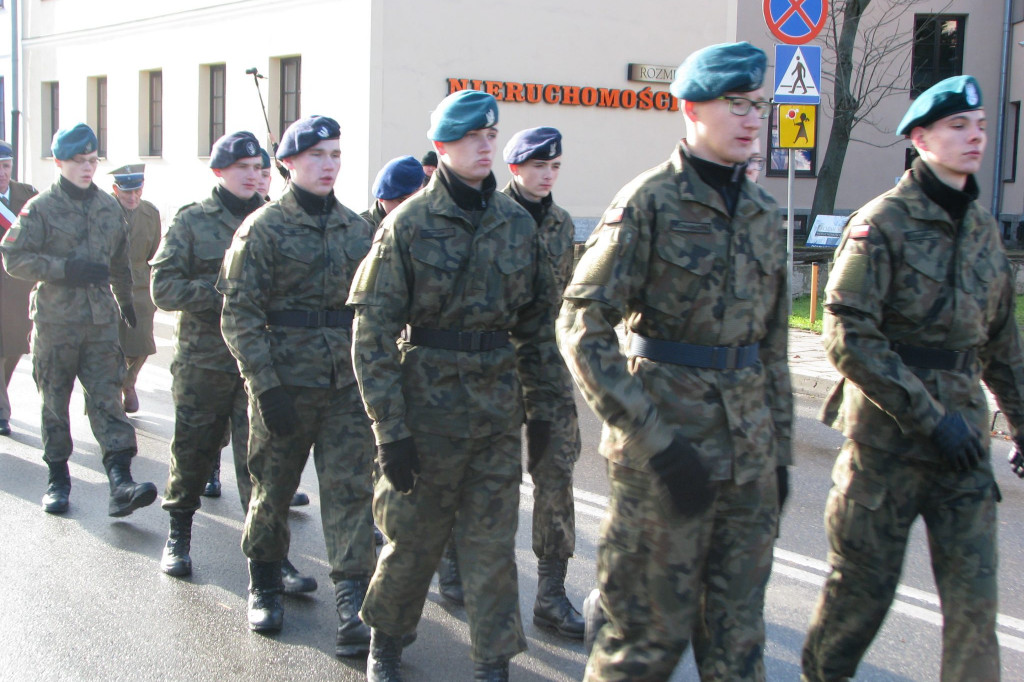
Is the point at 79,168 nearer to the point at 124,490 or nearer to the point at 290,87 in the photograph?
the point at 124,490

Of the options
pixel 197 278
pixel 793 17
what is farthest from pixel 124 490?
pixel 793 17

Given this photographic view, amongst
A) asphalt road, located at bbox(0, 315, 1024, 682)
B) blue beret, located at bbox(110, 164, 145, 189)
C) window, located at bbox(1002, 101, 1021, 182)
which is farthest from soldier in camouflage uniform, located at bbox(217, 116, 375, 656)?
window, located at bbox(1002, 101, 1021, 182)

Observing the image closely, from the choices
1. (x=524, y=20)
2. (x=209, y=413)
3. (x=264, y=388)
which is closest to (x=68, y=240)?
(x=209, y=413)

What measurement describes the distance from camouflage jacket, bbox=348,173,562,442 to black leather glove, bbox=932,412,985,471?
136cm

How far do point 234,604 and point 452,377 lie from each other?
1.87 m

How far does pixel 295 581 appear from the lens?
514 cm

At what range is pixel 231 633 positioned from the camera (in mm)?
4652

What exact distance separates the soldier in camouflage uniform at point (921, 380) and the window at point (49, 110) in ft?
90.3

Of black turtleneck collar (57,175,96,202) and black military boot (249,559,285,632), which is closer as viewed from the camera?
black military boot (249,559,285,632)

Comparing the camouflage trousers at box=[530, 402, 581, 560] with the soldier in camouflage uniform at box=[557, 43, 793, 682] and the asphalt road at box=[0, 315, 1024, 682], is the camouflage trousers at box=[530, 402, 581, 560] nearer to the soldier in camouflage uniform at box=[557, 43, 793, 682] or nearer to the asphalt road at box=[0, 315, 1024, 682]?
the asphalt road at box=[0, 315, 1024, 682]

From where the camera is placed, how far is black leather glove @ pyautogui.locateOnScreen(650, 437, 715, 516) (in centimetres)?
296

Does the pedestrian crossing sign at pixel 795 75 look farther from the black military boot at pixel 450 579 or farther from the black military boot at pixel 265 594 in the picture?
the black military boot at pixel 265 594

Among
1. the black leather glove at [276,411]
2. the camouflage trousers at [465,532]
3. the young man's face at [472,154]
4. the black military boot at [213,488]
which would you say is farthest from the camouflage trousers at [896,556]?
the black military boot at [213,488]

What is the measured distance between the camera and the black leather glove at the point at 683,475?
117 inches
